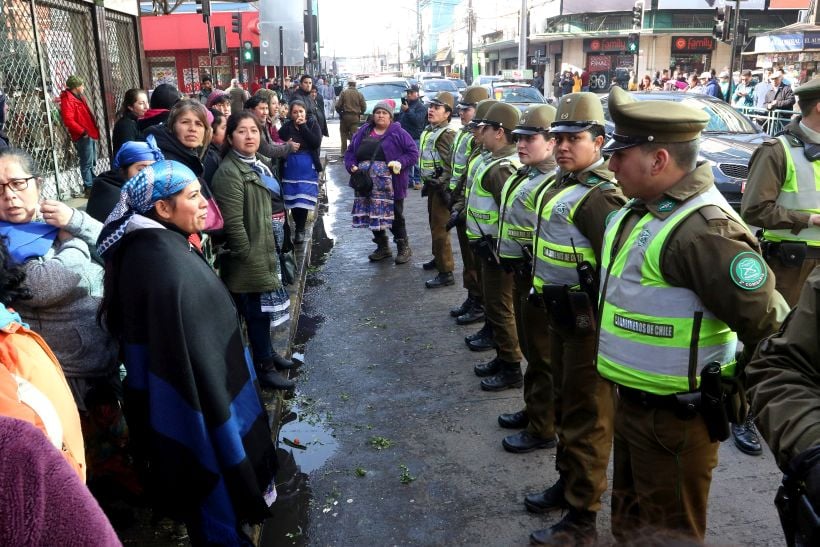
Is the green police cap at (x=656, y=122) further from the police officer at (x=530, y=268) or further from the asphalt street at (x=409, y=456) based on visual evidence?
the asphalt street at (x=409, y=456)

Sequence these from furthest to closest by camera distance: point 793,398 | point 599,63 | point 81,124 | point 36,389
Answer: point 599,63 < point 81,124 < point 36,389 < point 793,398

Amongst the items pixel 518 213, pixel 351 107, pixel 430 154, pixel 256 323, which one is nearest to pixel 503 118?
pixel 518 213

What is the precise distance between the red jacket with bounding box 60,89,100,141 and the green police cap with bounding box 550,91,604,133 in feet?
22.7

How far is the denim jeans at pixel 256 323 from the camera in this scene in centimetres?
496

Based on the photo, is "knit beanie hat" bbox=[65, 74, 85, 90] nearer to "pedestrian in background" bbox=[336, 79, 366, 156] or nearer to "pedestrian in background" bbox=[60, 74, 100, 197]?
"pedestrian in background" bbox=[60, 74, 100, 197]

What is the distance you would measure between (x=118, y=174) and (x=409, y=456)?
243 centimetres

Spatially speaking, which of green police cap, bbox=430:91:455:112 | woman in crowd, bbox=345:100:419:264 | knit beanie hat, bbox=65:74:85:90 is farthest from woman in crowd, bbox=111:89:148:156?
green police cap, bbox=430:91:455:112

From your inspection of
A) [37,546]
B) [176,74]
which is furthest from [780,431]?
[176,74]

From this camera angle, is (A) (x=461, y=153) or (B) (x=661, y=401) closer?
(B) (x=661, y=401)

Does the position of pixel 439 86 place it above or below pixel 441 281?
above

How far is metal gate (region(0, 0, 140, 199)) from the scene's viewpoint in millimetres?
7211

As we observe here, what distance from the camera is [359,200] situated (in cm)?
866

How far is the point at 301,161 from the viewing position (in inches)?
310

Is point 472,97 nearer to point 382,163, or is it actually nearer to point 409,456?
point 382,163
